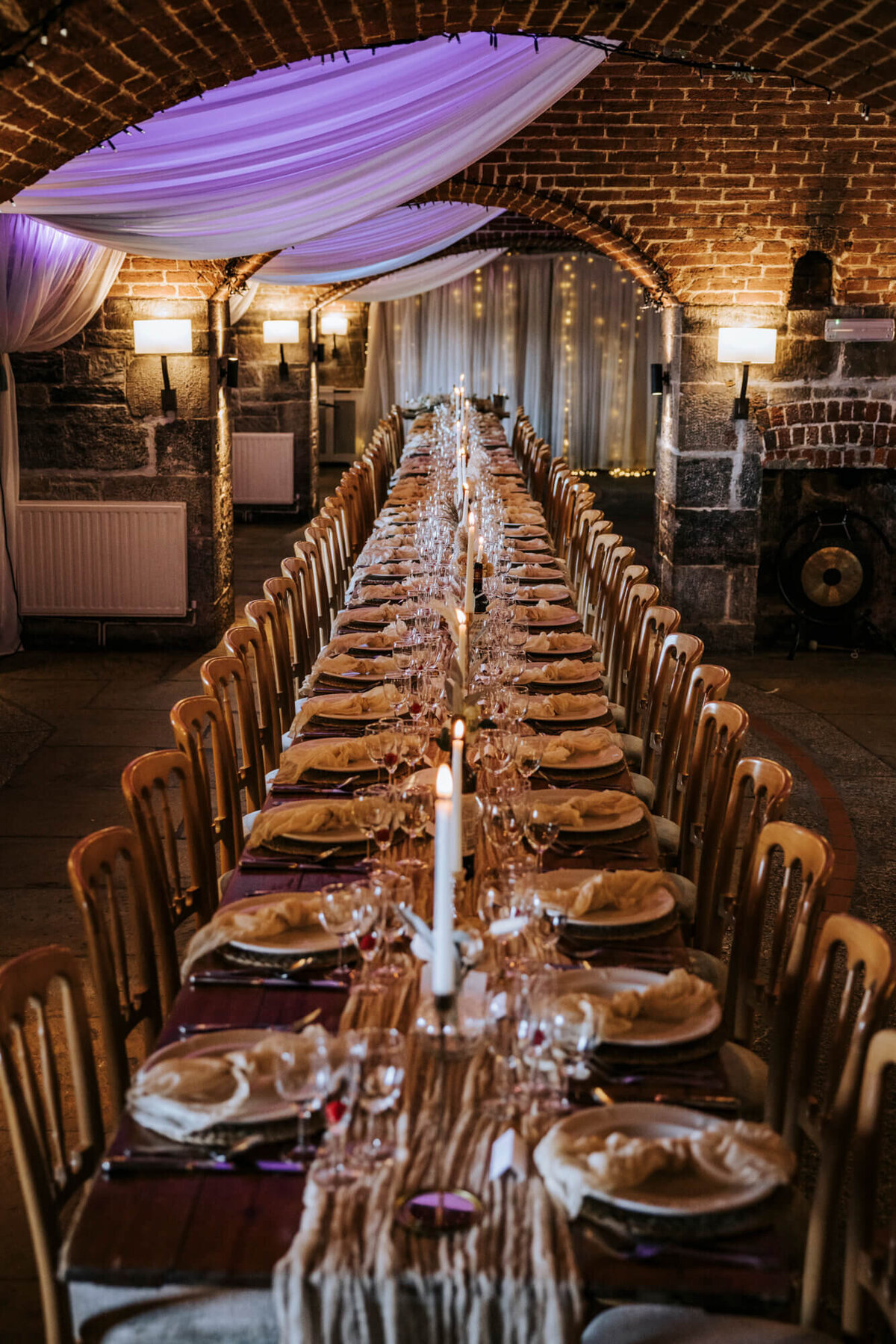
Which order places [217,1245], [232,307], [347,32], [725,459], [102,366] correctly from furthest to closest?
1. [232,307]
2. [725,459]
3. [102,366]
4. [347,32]
5. [217,1245]

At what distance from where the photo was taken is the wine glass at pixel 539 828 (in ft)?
9.55

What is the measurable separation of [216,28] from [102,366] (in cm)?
416

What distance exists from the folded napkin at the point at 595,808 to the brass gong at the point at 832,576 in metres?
5.70

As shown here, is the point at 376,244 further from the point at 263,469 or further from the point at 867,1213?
the point at 867,1213

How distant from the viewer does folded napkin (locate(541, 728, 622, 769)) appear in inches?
149

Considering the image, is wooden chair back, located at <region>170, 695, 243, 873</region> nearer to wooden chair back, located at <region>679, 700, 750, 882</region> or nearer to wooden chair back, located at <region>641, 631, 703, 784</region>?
wooden chair back, located at <region>679, 700, 750, 882</region>

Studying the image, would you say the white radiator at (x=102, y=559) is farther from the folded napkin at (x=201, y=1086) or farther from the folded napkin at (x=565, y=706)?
the folded napkin at (x=201, y=1086)

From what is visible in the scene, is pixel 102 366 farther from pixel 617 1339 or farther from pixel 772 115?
pixel 617 1339

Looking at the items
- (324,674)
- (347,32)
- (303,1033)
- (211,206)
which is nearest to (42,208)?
(211,206)

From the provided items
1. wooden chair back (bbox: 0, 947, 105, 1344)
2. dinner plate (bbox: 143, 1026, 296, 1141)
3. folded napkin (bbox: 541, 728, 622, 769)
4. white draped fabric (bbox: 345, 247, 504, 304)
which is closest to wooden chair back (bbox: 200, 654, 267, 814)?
folded napkin (bbox: 541, 728, 622, 769)

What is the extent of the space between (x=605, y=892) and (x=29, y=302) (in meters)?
5.31

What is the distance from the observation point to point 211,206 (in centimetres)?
594

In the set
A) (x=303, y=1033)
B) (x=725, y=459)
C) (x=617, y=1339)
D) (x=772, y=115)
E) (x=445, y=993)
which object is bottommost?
(x=617, y=1339)

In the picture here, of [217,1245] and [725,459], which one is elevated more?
[725,459]
